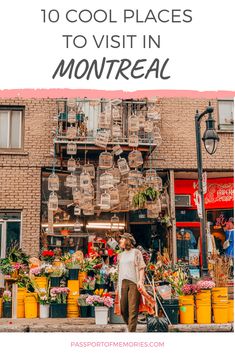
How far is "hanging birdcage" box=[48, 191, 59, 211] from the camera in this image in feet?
36.6

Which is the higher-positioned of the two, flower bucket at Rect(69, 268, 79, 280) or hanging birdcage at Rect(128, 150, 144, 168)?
hanging birdcage at Rect(128, 150, 144, 168)

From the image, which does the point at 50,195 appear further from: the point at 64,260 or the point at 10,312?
the point at 10,312

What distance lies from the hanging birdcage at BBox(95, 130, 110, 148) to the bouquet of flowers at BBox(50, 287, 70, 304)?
313 cm

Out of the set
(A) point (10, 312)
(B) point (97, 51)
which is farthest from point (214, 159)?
(B) point (97, 51)

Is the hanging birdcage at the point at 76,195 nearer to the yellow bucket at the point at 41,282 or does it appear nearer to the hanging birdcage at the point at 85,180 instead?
the hanging birdcage at the point at 85,180

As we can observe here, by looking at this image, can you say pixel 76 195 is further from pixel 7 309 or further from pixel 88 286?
pixel 7 309

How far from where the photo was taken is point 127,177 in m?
11.5

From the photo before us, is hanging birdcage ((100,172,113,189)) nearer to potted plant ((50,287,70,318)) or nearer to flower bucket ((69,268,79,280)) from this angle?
flower bucket ((69,268,79,280))

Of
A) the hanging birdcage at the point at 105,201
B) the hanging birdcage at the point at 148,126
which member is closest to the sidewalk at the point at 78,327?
the hanging birdcage at the point at 105,201

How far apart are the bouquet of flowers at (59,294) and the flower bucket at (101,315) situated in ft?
2.76

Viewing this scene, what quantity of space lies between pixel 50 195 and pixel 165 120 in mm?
3040

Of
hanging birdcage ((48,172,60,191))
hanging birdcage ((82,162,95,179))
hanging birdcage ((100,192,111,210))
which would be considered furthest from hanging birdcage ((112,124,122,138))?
hanging birdcage ((48,172,60,191))

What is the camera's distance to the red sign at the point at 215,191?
10891 mm

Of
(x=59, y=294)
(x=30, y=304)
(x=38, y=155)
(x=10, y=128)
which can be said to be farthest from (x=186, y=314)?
(x=10, y=128)
